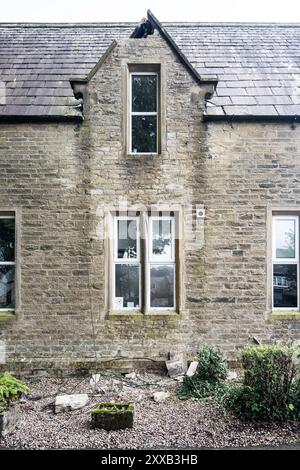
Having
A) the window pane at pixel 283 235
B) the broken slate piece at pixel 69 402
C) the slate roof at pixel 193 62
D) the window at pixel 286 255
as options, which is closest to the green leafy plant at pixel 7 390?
the broken slate piece at pixel 69 402

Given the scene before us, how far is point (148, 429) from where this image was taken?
5.12 m

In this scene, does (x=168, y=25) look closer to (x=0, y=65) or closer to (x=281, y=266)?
(x=0, y=65)

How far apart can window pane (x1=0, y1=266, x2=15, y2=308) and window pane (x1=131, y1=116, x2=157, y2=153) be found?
3.80 m

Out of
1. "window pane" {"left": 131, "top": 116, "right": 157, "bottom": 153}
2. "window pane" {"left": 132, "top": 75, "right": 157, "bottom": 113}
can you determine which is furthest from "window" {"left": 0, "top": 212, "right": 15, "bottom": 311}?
"window pane" {"left": 132, "top": 75, "right": 157, "bottom": 113}

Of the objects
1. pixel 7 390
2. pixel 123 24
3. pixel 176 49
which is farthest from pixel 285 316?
pixel 123 24

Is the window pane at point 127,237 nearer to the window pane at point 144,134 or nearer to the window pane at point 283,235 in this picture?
the window pane at point 144,134

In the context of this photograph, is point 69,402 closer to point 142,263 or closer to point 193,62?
point 142,263

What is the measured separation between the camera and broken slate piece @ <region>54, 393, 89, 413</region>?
591 centimetres

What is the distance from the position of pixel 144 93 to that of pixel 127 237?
10.6 ft

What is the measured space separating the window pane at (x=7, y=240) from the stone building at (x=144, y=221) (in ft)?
0.08

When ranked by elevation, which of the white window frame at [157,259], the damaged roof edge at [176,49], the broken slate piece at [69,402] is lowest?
the broken slate piece at [69,402]

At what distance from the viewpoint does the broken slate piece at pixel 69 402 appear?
5.91 m

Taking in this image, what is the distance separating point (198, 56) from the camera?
30.1 feet
